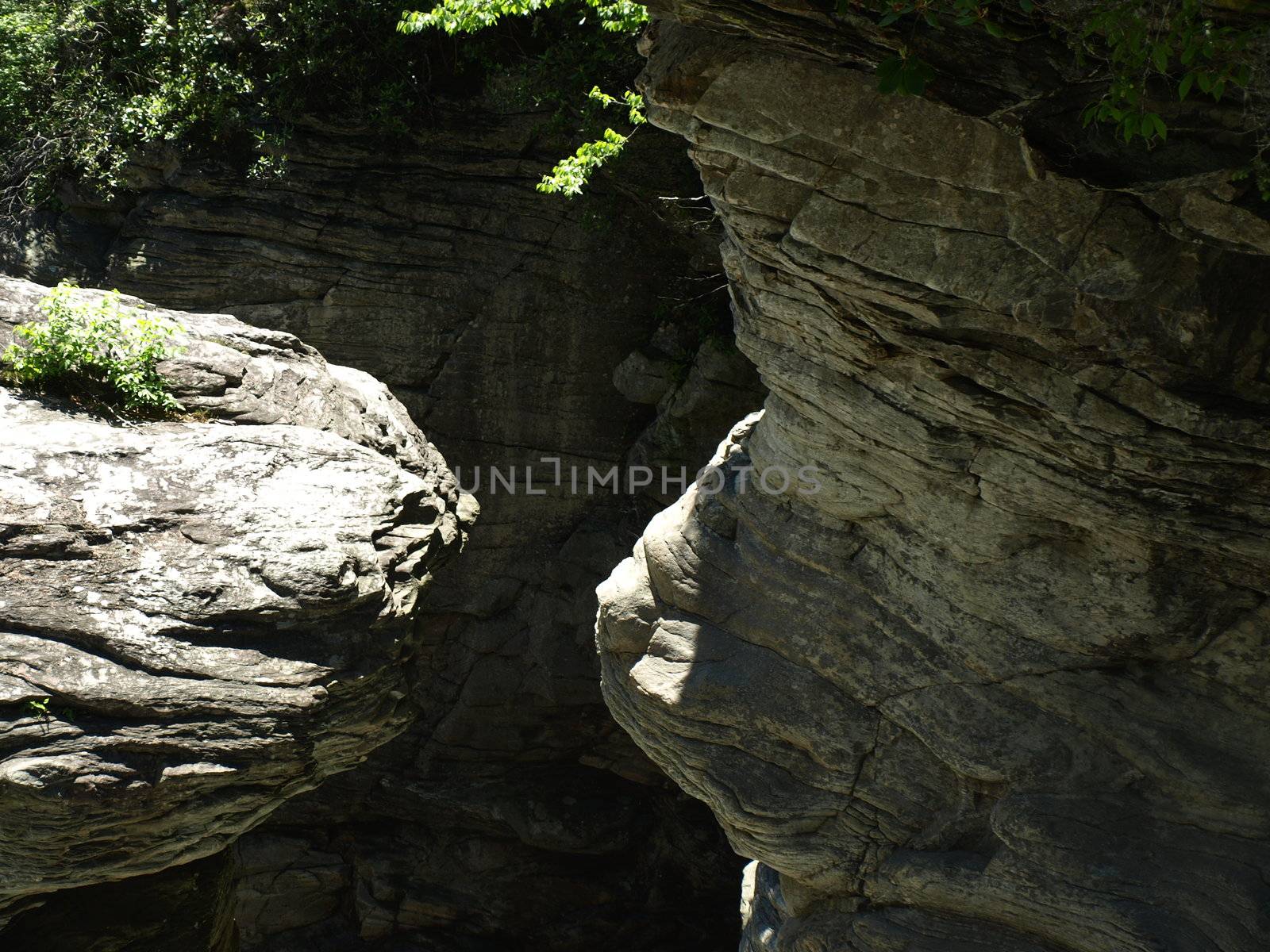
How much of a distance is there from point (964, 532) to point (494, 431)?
7.59 m

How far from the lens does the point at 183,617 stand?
24.7 feet

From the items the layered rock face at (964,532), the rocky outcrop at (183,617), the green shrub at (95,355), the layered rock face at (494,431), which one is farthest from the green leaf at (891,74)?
the layered rock face at (494,431)

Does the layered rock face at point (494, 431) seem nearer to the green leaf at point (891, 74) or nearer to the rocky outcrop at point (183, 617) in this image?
the rocky outcrop at point (183, 617)

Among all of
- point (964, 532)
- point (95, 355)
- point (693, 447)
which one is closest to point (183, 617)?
point (95, 355)

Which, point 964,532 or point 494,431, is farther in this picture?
point 494,431

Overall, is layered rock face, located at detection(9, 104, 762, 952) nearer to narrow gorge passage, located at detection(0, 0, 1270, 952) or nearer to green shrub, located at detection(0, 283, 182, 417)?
narrow gorge passage, located at detection(0, 0, 1270, 952)

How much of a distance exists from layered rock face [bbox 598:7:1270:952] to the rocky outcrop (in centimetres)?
219

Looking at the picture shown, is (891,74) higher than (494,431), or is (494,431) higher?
(891,74)

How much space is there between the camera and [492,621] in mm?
14055

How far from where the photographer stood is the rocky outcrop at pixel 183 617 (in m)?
7.21

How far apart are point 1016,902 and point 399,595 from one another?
4.98 m

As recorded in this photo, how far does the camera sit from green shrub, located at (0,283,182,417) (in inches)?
325

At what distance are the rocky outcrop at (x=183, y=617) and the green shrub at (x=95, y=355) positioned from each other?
208 mm

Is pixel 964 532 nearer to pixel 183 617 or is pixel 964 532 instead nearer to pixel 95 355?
pixel 183 617
